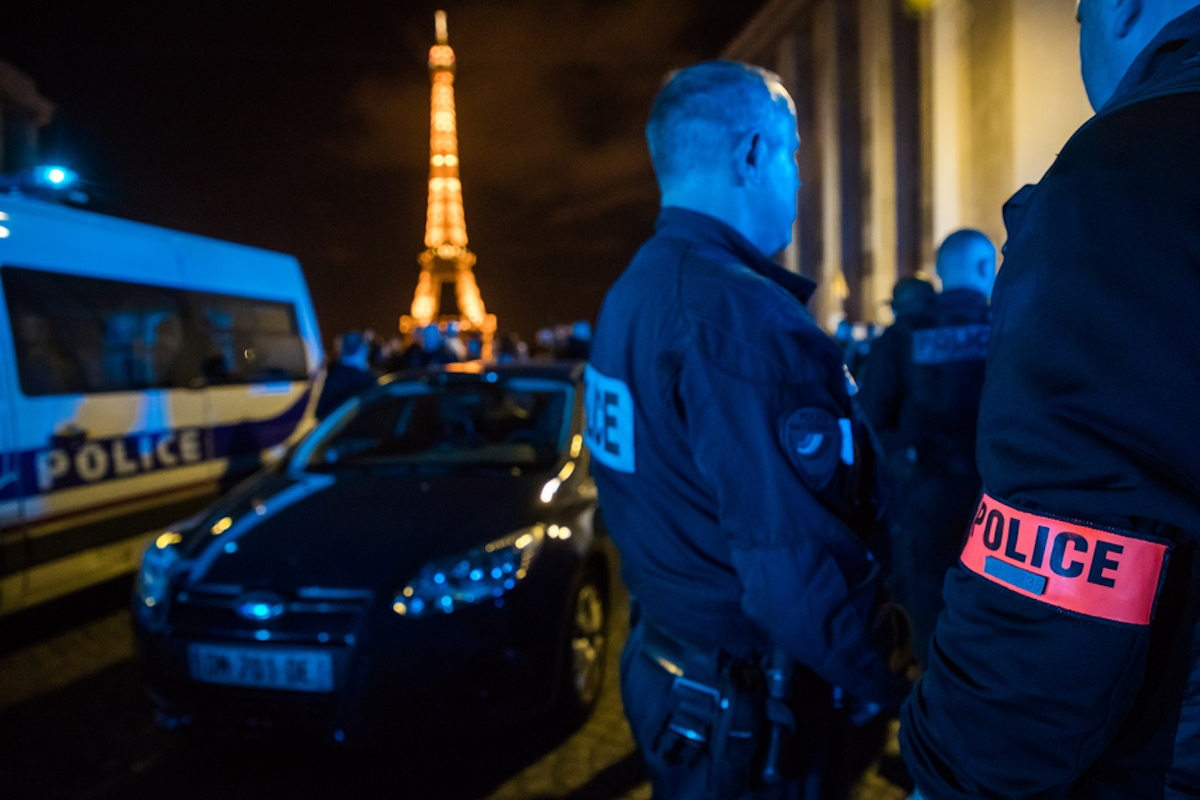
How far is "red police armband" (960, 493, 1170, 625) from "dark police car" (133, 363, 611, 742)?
7.66ft

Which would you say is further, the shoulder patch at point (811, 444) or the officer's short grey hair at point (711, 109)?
the officer's short grey hair at point (711, 109)

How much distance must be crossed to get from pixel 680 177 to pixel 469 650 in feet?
6.25

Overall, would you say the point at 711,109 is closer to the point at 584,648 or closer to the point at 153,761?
the point at 584,648

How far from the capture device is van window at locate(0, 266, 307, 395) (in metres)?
4.38

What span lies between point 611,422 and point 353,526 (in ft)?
6.32

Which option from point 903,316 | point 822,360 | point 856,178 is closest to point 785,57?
point 856,178

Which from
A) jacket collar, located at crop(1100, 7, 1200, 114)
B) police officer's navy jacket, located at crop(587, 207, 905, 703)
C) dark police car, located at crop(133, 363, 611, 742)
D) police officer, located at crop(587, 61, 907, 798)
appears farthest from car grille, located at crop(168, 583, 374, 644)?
jacket collar, located at crop(1100, 7, 1200, 114)

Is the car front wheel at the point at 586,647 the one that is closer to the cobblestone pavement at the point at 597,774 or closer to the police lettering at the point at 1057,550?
the cobblestone pavement at the point at 597,774

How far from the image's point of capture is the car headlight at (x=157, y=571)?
313 centimetres

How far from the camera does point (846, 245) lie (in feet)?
102

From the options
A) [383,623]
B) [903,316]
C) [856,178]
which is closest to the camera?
[383,623]

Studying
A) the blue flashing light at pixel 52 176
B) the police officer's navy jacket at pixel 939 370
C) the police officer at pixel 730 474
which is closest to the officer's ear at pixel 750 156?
the police officer at pixel 730 474

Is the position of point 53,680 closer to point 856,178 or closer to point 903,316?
point 903,316

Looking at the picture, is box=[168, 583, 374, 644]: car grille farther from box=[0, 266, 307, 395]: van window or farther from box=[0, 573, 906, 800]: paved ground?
box=[0, 266, 307, 395]: van window
